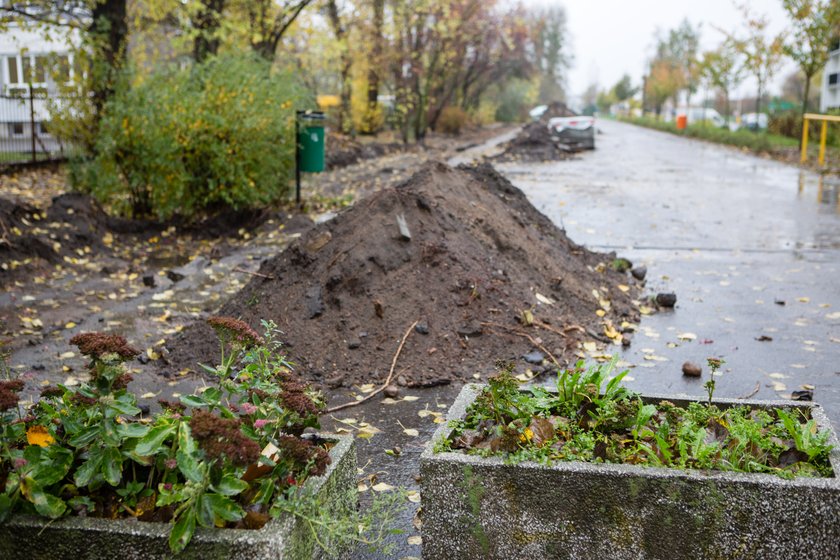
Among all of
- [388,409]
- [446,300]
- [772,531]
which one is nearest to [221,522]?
[772,531]

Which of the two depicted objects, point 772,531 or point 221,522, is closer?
point 221,522

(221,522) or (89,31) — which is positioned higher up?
(89,31)

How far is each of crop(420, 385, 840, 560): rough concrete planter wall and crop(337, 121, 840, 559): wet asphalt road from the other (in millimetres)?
436

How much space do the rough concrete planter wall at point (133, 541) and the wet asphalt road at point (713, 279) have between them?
857mm

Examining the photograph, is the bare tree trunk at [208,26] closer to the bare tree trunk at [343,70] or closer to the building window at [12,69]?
the bare tree trunk at [343,70]

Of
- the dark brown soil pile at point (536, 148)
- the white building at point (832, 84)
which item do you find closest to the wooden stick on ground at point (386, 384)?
the dark brown soil pile at point (536, 148)

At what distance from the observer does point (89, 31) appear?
45.3 feet

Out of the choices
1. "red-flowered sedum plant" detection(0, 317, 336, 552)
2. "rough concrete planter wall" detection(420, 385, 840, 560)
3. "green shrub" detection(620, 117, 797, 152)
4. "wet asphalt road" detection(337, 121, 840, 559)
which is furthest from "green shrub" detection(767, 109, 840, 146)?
"red-flowered sedum plant" detection(0, 317, 336, 552)

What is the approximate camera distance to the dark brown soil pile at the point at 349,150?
69.1 ft

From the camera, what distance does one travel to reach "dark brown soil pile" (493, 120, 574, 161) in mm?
26188

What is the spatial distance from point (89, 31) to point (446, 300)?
34.3ft

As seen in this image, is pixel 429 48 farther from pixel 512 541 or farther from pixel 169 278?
pixel 512 541

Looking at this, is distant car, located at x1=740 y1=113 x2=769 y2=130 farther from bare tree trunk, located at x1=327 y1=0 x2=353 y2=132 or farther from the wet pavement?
bare tree trunk, located at x1=327 y1=0 x2=353 y2=132

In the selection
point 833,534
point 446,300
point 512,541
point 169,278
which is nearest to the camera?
point 833,534
